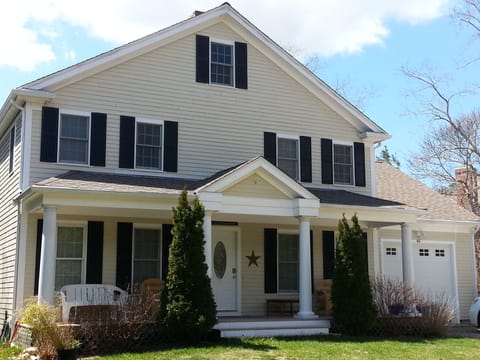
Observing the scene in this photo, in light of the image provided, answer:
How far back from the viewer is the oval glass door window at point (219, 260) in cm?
1641

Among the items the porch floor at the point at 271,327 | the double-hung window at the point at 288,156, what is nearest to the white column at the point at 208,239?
the porch floor at the point at 271,327

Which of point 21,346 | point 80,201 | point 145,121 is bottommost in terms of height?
point 21,346

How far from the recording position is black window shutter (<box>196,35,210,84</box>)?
16794 mm

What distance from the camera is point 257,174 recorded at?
1440 centimetres

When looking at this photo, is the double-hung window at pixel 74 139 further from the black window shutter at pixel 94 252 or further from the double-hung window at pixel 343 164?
the double-hung window at pixel 343 164

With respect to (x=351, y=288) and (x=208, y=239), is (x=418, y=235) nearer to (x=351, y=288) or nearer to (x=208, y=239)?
(x=351, y=288)

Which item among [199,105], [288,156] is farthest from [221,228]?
[199,105]

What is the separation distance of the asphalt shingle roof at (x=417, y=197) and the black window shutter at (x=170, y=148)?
7.31 m

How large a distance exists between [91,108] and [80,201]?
3306mm

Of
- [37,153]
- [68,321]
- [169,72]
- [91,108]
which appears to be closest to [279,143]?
[169,72]

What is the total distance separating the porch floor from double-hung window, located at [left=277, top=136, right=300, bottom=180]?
4.74 m

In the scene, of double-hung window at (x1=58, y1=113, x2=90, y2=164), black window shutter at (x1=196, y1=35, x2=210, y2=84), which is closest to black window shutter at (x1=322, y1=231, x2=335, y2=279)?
black window shutter at (x1=196, y1=35, x2=210, y2=84)

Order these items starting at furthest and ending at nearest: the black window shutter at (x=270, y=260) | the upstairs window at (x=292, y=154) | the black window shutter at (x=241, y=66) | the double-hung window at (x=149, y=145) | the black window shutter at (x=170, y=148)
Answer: the upstairs window at (x=292, y=154)
the black window shutter at (x=241, y=66)
the black window shutter at (x=270, y=260)
the black window shutter at (x=170, y=148)
the double-hung window at (x=149, y=145)

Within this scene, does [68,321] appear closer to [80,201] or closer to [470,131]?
[80,201]
